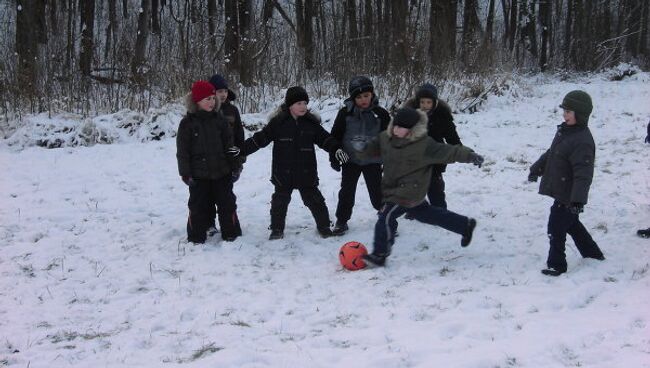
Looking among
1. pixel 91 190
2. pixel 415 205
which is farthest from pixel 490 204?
pixel 91 190

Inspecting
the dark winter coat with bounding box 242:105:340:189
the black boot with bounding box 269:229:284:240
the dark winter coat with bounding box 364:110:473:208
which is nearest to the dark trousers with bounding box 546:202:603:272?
the dark winter coat with bounding box 364:110:473:208

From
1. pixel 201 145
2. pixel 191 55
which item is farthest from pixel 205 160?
pixel 191 55

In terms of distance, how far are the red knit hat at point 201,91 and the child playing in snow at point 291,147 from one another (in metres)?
0.67

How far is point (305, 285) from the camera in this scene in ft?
16.2

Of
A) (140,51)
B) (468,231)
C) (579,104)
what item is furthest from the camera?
(140,51)

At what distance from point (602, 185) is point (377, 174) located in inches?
135

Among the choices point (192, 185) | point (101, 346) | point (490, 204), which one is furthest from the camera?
point (490, 204)

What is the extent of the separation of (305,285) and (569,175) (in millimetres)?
2398

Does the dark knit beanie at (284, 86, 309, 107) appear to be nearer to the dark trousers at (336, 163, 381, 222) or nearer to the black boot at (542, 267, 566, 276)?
the dark trousers at (336, 163, 381, 222)

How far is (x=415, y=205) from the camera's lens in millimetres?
5125

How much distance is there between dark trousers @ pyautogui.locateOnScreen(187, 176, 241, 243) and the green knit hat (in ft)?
11.4

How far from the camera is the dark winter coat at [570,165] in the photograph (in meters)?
4.46

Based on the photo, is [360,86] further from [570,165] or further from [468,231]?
[570,165]

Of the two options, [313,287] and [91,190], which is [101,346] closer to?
[313,287]
